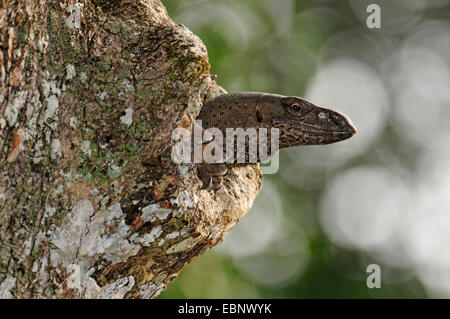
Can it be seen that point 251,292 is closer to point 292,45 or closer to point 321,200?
point 321,200

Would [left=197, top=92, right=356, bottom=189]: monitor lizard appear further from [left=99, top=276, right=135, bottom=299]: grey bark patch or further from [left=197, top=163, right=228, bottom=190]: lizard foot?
[left=99, top=276, right=135, bottom=299]: grey bark patch

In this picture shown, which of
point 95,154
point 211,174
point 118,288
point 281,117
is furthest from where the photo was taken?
point 281,117

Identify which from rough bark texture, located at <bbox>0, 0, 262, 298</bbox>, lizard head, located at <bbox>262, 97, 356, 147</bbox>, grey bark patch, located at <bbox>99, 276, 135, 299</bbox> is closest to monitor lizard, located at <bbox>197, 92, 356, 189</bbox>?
lizard head, located at <bbox>262, 97, 356, 147</bbox>

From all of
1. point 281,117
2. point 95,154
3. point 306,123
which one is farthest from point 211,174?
point 95,154

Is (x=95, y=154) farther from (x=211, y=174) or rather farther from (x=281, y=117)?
(x=281, y=117)

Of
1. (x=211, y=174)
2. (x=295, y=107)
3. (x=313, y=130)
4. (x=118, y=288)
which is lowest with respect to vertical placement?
(x=118, y=288)
